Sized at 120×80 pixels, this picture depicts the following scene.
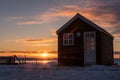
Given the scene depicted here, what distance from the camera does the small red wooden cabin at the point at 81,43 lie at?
31281 millimetres

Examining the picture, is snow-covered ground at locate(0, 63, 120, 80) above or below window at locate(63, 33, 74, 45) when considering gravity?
below

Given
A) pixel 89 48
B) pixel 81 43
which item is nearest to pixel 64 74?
pixel 89 48

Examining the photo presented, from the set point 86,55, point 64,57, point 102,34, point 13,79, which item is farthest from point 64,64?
point 13,79

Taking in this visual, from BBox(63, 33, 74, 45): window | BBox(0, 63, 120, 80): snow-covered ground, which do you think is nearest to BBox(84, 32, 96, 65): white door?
BBox(63, 33, 74, 45): window

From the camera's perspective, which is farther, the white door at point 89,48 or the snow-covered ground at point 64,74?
the white door at point 89,48

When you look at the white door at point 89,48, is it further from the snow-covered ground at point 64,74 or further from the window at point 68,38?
the snow-covered ground at point 64,74

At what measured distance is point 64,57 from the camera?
3316 cm

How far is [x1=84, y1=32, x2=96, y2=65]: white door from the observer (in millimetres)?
31366

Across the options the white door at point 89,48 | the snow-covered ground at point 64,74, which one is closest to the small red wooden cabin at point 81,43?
the white door at point 89,48

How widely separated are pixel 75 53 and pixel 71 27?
2645 mm

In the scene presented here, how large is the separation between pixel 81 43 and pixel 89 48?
923 mm

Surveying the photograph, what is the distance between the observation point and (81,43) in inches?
1260

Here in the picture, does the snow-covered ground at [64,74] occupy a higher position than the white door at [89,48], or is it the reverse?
the white door at [89,48]

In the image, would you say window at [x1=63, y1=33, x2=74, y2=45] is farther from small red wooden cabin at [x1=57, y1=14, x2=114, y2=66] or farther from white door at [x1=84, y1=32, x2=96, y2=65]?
white door at [x1=84, y1=32, x2=96, y2=65]
